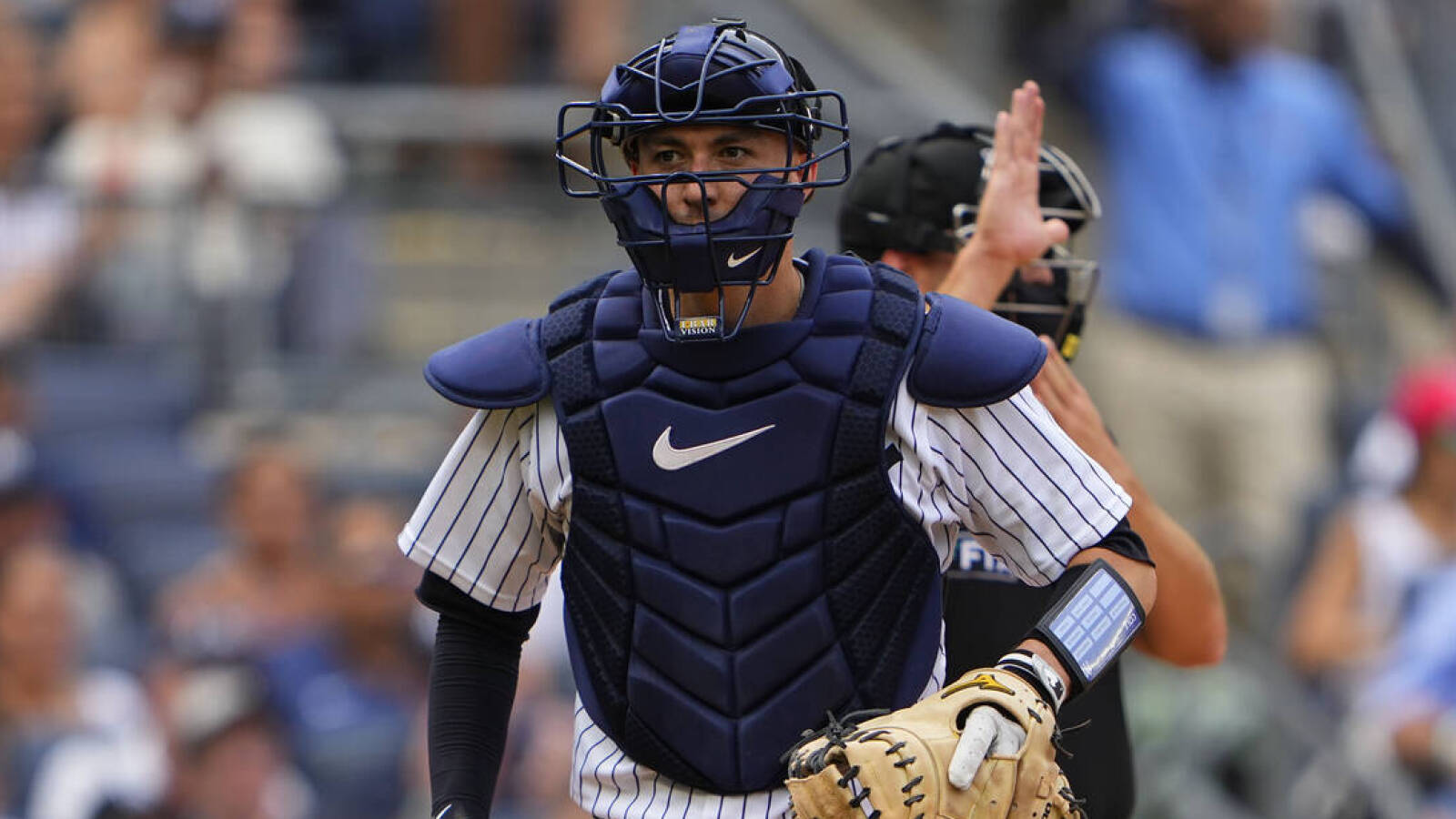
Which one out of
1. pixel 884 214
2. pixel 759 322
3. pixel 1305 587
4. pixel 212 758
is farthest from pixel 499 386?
pixel 1305 587

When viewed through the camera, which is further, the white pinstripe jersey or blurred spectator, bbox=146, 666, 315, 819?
blurred spectator, bbox=146, 666, 315, 819

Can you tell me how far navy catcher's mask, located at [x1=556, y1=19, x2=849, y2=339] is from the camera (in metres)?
3.30

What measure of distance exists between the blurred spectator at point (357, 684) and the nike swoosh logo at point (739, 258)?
14.3ft

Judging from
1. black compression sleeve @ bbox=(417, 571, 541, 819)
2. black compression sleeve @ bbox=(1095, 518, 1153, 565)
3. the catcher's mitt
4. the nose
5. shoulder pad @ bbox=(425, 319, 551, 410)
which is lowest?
black compression sleeve @ bbox=(417, 571, 541, 819)

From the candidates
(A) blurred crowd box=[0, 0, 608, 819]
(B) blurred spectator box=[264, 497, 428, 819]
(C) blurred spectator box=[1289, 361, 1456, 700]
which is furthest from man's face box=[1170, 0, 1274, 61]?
(B) blurred spectator box=[264, 497, 428, 819]

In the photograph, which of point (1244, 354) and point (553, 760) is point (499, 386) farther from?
point (1244, 354)

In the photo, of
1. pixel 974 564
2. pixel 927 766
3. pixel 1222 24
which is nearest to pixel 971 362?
pixel 927 766

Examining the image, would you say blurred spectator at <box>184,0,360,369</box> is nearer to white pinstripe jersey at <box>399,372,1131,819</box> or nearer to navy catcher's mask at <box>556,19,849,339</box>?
white pinstripe jersey at <box>399,372,1131,819</box>

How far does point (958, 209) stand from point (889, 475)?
1.09m

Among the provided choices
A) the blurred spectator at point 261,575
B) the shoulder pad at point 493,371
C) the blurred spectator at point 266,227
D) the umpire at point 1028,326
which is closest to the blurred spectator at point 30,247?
the blurred spectator at point 266,227

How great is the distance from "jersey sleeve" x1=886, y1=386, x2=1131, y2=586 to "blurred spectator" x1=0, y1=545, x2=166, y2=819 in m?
4.08

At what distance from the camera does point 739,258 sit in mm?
3332

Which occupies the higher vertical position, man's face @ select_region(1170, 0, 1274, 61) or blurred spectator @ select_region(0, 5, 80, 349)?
man's face @ select_region(1170, 0, 1274, 61)

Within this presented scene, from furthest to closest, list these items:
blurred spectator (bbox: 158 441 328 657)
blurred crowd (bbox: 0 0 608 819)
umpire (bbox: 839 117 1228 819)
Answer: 1. blurred spectator (bbox: 158 441 328 657)
2. blurred crowd (bbox: 0 0 608 819)
3. umpire (bbox: 839 117 1228 819)
